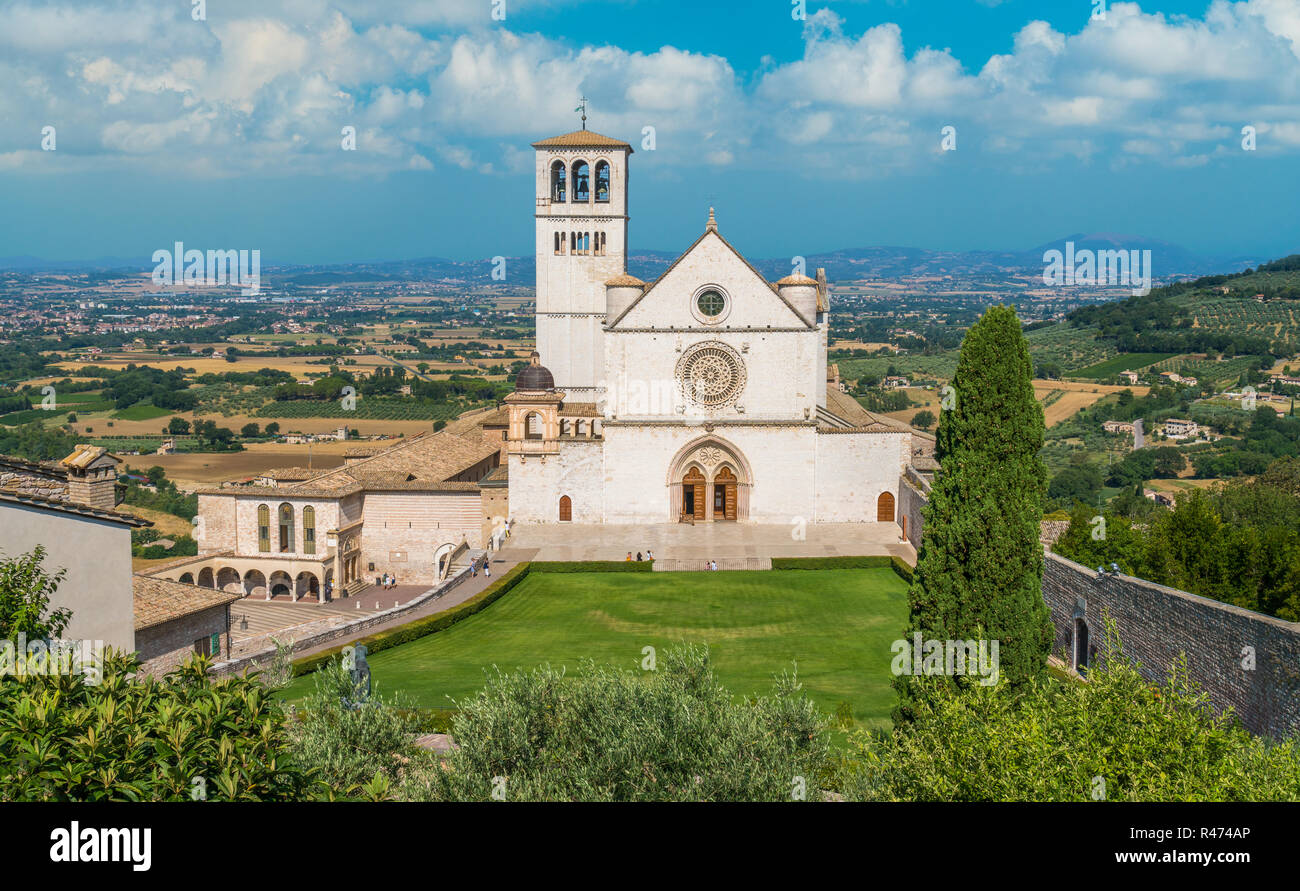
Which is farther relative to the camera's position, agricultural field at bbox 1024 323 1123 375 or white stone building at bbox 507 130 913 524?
agricultural field at bbox 1024 323 1123 375

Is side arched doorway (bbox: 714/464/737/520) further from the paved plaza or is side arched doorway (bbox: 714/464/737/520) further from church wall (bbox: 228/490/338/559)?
church wall (bbox: 228/490/338/559)

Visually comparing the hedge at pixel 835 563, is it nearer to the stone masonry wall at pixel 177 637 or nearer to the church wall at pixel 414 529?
the church wall at pixel 414 529

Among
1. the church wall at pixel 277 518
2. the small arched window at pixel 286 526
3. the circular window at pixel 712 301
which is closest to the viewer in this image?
the church wall at pixel 277 518

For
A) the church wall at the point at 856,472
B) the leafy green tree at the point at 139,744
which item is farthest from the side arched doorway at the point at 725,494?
the leafy green tree at the point at 139,744

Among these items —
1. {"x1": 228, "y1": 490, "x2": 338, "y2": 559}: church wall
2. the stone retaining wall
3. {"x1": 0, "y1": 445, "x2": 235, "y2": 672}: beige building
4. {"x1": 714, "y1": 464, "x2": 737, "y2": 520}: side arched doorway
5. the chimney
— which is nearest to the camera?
{"x1": 0, "y1": 445, "x2": 235, "y2": 672}: beige building

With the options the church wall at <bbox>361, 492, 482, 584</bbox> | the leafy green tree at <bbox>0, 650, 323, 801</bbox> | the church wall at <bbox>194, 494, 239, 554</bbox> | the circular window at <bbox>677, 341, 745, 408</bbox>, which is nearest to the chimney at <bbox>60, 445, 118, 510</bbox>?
the leafy green tree at <bbox>0, 650, 323, 801</bbox>

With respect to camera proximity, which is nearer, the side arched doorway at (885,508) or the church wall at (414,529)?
the church wall at (414,529)

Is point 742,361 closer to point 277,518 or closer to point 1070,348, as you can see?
point 277,518
